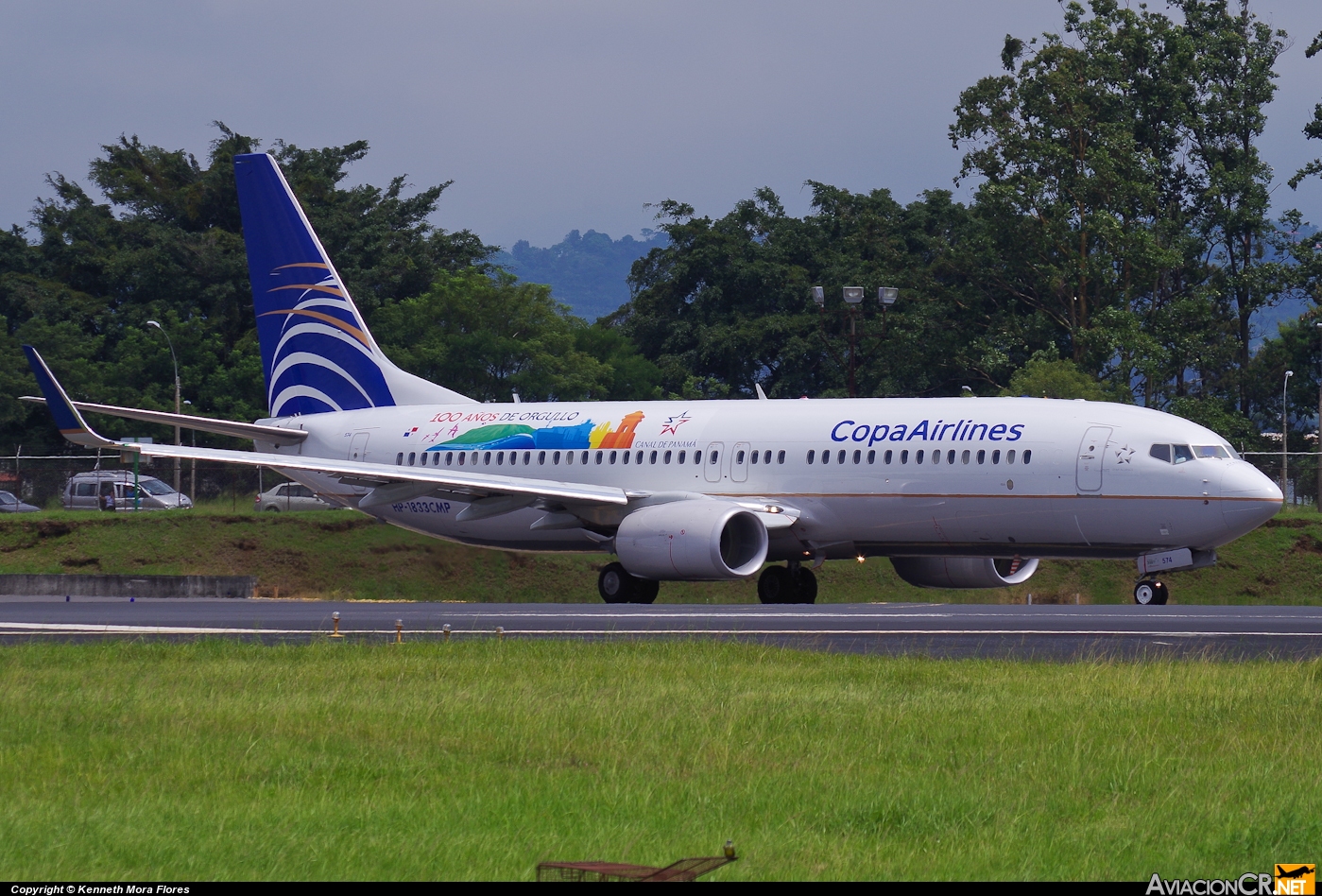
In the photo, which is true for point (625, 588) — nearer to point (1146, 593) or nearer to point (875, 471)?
point (875, 471)

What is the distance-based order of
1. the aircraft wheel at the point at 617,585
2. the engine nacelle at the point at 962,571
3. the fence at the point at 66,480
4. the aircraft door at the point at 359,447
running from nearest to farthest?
the aircraft wheel at the point at 617,585, the engine nacelle at the point at 962,571, the aircraft door at the point at 359,447, the fence at the point at 66,480

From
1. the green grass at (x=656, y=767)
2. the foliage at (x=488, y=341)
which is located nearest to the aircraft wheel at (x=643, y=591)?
the green grass at (x=656, y=767)

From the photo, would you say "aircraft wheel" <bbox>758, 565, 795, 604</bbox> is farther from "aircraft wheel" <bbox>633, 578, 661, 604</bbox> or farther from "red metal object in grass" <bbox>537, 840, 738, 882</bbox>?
"red metal object in grass" <bbox>537, 840, 738, 882</bbox>

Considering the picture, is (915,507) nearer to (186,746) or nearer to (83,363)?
(186,746)

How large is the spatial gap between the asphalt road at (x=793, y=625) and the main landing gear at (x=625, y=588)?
276 cm

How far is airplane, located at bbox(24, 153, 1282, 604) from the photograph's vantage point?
27.0 metres

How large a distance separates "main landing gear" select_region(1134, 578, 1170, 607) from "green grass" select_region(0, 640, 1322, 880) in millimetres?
12564

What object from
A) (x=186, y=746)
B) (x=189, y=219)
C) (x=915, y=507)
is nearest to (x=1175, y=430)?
(x=915, y=507)

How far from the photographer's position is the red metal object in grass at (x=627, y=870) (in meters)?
6.64

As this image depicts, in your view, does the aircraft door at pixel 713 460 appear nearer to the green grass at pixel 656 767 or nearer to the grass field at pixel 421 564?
the grass field at pixel 421 564

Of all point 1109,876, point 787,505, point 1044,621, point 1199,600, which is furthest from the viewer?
point 1199,600

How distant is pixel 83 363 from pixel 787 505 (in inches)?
2174

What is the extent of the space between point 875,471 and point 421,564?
1491 cm

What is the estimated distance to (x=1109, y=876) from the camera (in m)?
7.12
